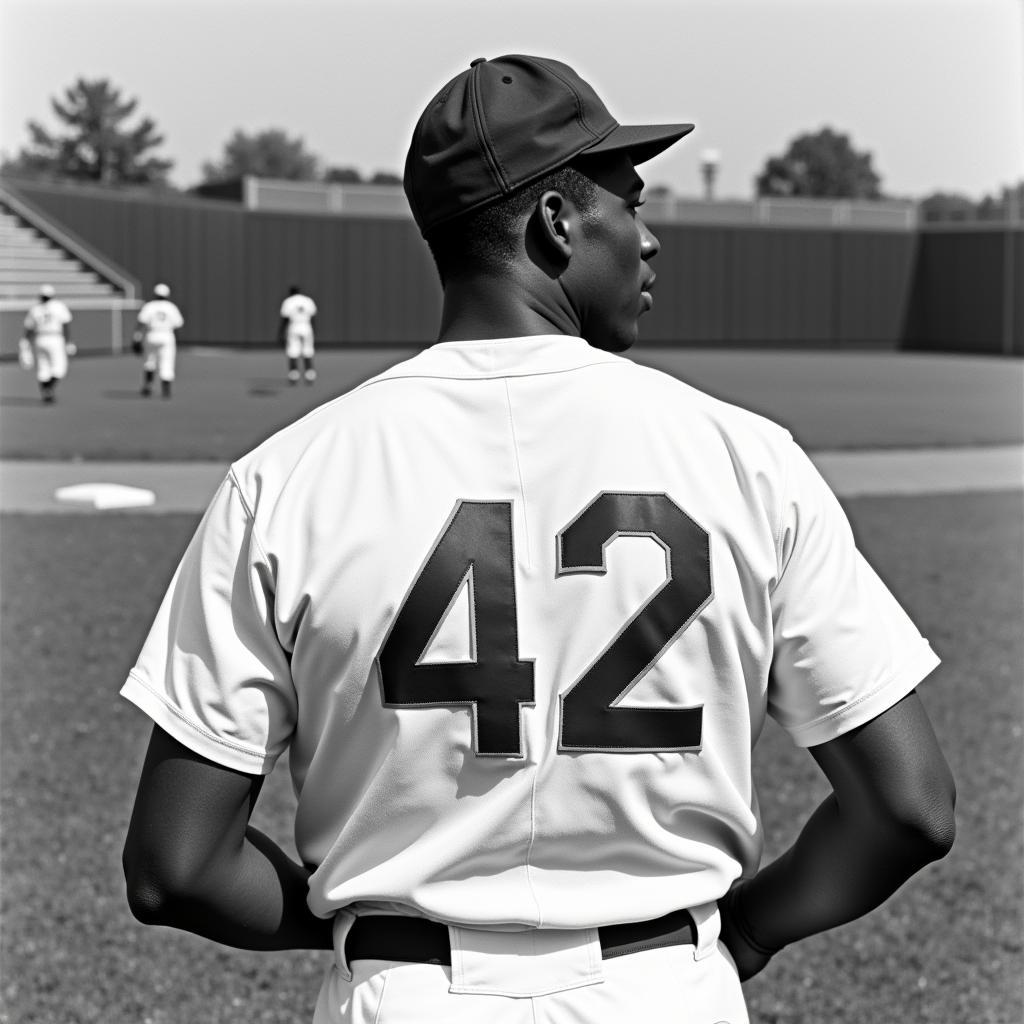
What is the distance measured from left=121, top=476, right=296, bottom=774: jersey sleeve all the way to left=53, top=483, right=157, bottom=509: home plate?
11.6 m

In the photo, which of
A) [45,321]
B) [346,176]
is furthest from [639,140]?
[346,176]

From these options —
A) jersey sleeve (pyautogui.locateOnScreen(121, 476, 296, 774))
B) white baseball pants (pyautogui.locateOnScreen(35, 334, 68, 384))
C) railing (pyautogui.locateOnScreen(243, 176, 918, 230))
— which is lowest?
white baseball pants (pyautogui.locateOnScreen(35, 334, 68, 384))

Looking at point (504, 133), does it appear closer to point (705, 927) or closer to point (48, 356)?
point (705, 927)

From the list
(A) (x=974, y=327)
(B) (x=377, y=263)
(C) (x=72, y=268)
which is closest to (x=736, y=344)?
(A) (x=974, y=327)

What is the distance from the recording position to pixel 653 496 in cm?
179

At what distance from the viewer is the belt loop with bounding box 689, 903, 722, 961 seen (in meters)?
1.88

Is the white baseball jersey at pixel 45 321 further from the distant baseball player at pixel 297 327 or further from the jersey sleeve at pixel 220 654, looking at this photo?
the jersey sleeve at pixel 220 654

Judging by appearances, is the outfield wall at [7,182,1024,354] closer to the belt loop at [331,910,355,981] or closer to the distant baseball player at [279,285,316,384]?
the distant baseball player at [279,285,316,384]

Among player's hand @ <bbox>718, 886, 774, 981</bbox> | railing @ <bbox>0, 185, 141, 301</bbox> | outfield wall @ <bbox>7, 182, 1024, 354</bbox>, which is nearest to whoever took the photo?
player's hand @ <bbox>718, 886, 774, 981</bbox>

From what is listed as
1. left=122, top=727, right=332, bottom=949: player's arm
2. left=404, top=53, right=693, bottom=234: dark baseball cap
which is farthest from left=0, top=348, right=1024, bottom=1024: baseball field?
left=404, top=53, right=693, bottom=234: dark baseball cap

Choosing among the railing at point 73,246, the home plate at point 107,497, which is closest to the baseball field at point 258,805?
the home plate at point 107,497

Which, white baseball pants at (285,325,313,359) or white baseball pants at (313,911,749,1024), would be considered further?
white baseball pants at (285,325,313,359)

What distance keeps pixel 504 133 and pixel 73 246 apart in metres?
39.4

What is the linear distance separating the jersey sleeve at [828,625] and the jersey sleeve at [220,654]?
63 centimetres
